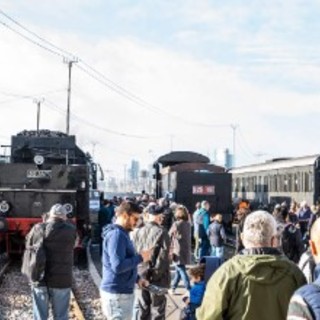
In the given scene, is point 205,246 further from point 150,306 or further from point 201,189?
point 201,189

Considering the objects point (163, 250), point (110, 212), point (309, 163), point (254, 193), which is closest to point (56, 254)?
point (163, 250)

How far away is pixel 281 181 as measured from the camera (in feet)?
95.3

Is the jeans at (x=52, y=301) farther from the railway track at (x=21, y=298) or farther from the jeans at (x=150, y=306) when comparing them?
the railway track at (x=21, y=298)

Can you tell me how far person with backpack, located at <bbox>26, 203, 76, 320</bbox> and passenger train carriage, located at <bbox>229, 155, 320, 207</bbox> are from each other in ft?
57.0

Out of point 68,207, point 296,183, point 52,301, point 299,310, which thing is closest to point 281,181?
point 296,183

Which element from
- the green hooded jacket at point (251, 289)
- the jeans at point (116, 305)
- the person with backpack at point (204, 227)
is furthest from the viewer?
the person with backpack at point (204, 227)

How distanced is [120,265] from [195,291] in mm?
1134

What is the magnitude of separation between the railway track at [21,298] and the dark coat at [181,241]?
1.61 metres

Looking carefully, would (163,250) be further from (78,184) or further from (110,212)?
(110,212)

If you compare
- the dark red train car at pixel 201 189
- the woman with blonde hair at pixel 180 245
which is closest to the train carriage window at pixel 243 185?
the dark red train car at pixel 201 189

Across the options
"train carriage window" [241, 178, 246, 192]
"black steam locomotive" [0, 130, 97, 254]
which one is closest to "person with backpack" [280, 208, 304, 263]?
"black steam locomotive" [0, 130, 97, 254]

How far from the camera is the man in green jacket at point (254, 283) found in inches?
151

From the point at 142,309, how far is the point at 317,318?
5452 millimetres

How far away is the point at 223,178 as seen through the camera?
87.6ft
